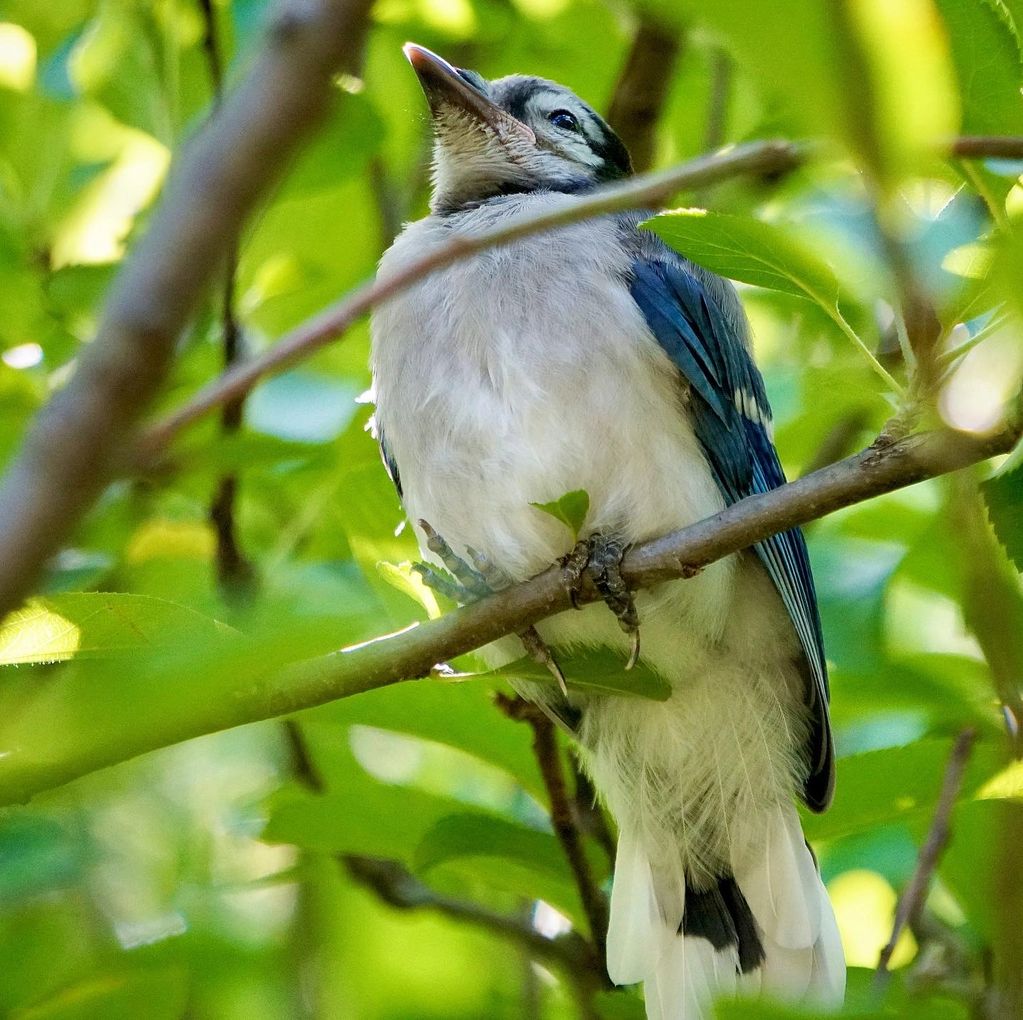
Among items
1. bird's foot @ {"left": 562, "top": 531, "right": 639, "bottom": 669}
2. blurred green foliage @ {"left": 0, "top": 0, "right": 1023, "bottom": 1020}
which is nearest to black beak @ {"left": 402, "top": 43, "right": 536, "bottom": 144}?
blurred green foliage @ {"left": 0, "top": 0, "right": 1023, "bottom": 1020}

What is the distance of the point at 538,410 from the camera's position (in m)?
3.13

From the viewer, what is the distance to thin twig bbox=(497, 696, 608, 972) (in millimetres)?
2734

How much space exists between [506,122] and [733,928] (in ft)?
7.31

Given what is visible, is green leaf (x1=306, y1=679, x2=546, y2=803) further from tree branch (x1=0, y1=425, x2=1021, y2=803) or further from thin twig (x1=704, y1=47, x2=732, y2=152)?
thin twig (x1=704, y1=47, x2=732, y2=152)

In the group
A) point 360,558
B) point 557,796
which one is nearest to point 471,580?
point 360,558

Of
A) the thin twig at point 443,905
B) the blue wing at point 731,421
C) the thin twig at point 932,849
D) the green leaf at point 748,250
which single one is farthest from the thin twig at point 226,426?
the thin twig at point 932,849

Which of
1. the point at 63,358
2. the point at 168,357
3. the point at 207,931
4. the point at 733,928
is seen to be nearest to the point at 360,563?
the point at 207,931

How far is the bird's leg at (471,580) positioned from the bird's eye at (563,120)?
1455 mm

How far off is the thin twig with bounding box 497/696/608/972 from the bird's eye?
1.89m

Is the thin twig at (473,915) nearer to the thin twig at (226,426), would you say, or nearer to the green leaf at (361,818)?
the green leaf at (361,818)

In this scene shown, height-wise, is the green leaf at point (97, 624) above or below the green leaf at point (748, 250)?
below

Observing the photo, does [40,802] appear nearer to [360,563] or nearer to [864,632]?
[360,563]

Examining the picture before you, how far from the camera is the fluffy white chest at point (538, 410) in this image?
3.12m

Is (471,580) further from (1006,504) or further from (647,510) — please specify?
(1006,504)
